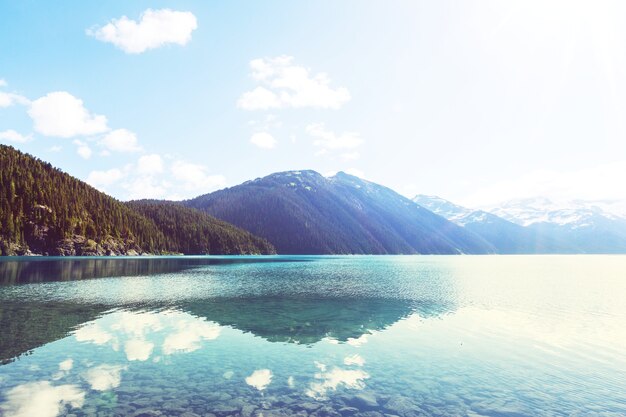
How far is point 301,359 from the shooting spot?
96.5 ft

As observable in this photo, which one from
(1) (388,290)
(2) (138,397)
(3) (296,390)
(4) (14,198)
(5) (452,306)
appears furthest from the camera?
(4) (14,198)

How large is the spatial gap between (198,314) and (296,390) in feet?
93.9

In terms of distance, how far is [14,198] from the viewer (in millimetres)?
194250

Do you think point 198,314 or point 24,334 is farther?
point 198,314

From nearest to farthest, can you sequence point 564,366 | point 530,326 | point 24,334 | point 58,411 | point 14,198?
point 58,411
point 564,366
point 24,334
point 530,326
point 14,198

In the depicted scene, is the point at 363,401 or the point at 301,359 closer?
the point at 363,401

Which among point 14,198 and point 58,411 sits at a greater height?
point 14,198

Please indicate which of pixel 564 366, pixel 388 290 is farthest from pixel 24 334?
pixel 388 290

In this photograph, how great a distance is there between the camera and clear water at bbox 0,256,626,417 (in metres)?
20.8

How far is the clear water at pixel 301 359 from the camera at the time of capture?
2078cm

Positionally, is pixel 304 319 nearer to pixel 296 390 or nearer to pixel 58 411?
pixel 296 390

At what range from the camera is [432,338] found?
124 ft

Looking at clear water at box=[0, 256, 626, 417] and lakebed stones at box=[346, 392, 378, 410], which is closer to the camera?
lakebed stones at box=[346, 392, 378, 410]

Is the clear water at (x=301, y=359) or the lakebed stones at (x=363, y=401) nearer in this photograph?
the lakebed stones at (x=363, y=401)
